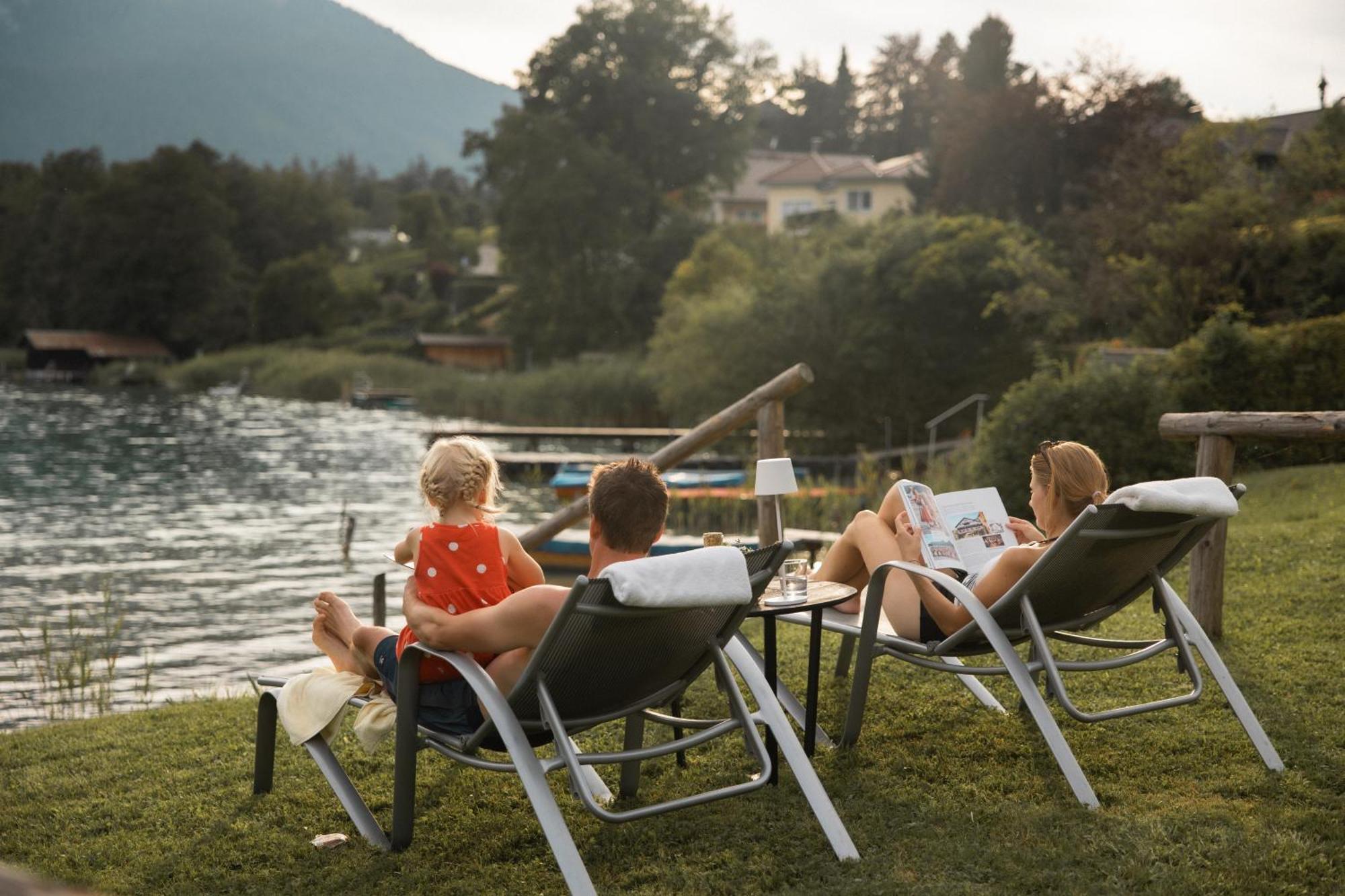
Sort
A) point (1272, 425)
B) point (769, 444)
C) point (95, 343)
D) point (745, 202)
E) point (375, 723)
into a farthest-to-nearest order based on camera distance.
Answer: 1. point (95, 343)
2. point (745, 202)
3. point (769, 444)
4. point (1272, 425)
5. point (375, 723)

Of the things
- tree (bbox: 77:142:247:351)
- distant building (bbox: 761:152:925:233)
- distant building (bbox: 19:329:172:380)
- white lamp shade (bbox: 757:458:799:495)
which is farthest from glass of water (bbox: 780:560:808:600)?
tree (bbox: 77:142:247:351)

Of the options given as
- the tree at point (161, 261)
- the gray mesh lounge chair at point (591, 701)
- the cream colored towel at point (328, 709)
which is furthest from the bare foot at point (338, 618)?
the tree at point (161, 261)

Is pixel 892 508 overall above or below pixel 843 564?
above

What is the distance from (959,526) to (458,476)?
213 cm

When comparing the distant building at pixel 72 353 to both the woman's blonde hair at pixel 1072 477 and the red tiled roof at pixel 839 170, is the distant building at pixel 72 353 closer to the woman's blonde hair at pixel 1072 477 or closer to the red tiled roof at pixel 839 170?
the red tiled roof at pixel 839 170

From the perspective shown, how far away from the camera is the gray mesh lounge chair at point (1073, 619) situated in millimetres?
4004

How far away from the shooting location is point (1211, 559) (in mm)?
5875

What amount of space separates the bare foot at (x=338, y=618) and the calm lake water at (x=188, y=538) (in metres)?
4.74

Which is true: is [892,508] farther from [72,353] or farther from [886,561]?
[72,353]

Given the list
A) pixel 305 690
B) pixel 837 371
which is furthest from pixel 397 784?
pixel 837 371

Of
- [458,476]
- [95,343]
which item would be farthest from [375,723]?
[95,343]

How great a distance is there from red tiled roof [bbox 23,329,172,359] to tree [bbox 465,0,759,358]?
27874 mm

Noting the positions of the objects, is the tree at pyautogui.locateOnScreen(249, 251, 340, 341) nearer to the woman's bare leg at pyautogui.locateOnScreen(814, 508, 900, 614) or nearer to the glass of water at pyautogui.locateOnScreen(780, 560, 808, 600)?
the woman's bare leg at pyautogui.locateOnScreen(814, 508, 900, 614)

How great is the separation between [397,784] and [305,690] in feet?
1.85
